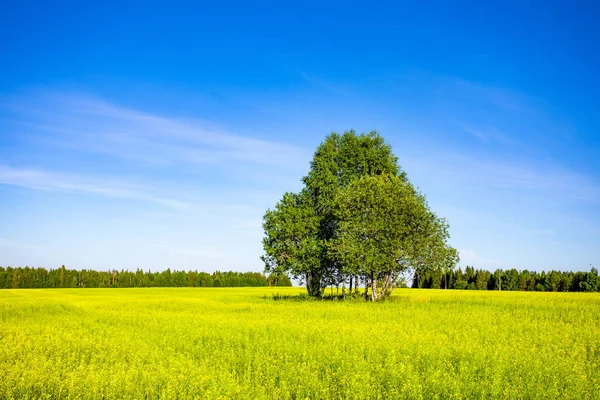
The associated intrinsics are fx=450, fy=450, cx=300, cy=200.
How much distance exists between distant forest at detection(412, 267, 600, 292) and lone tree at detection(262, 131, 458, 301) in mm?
73779

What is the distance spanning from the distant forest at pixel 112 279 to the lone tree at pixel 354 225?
9059 centimetres

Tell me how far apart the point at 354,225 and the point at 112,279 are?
130 metres

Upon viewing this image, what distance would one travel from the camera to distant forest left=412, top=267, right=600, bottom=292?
375 feet

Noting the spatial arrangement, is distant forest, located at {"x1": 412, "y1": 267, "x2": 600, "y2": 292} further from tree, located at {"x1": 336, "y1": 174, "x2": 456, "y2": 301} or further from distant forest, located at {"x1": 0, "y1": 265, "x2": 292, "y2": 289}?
tree, located at {"x1": 336, "y1": 174, "x2": 456, "y2": 301}

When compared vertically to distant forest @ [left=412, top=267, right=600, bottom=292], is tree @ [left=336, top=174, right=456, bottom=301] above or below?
above

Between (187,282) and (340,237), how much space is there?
11687cm

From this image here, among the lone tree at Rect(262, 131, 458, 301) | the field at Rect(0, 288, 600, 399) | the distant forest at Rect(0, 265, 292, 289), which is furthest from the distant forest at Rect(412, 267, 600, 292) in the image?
the field at Rect(0, 288, 600, 399)

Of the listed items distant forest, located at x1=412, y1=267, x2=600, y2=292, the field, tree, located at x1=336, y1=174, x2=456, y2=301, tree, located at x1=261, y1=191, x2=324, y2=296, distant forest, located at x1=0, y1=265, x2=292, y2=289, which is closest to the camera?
the field

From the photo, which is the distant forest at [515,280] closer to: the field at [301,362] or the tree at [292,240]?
the tree at [292,240]

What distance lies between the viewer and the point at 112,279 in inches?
5896

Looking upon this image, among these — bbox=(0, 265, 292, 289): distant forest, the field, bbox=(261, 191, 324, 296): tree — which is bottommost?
bbox=(0, 265, 292, 289): distant forest

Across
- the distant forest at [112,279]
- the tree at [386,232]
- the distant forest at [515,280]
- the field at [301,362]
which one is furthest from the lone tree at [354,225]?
the distant forest at [112,279]

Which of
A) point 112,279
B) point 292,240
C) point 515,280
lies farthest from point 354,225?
point 112,279

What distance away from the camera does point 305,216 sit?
1842 inches
